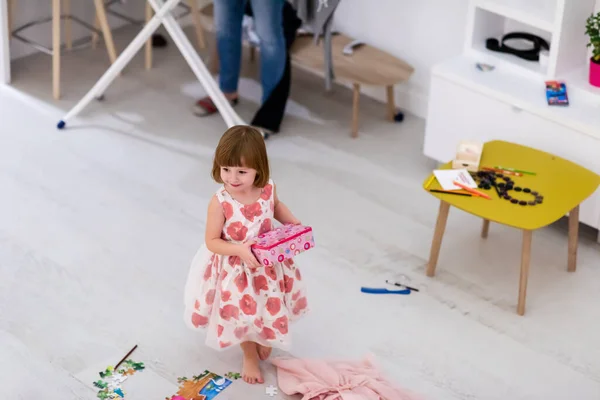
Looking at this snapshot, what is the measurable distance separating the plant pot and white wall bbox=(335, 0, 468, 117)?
2.33 feet

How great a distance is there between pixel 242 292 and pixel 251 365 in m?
0.28

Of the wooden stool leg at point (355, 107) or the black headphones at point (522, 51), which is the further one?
the wooden stool leg at point (355, 107)

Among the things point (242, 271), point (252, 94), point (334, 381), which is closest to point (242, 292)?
point (242, 271)

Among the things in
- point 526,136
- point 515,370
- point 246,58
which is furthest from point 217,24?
point 515,370

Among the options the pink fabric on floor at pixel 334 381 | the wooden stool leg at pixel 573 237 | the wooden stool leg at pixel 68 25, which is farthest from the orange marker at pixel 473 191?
the wooden stool leg at pixel 68 25

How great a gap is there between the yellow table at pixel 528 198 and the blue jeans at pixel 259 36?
41.3 inches

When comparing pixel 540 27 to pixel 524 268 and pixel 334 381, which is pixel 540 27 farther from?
pixel 334 381

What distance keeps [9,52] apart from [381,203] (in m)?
1.98

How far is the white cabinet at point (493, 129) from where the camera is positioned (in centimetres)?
340

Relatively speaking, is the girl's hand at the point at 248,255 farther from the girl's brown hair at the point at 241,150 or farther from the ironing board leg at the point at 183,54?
the ironing board leg at the point at 183,54

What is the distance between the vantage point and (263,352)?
293cm

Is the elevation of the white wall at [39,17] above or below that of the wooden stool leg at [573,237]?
above

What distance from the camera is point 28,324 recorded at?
10.0ft

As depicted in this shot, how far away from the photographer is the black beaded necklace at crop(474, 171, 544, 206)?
122 inches
